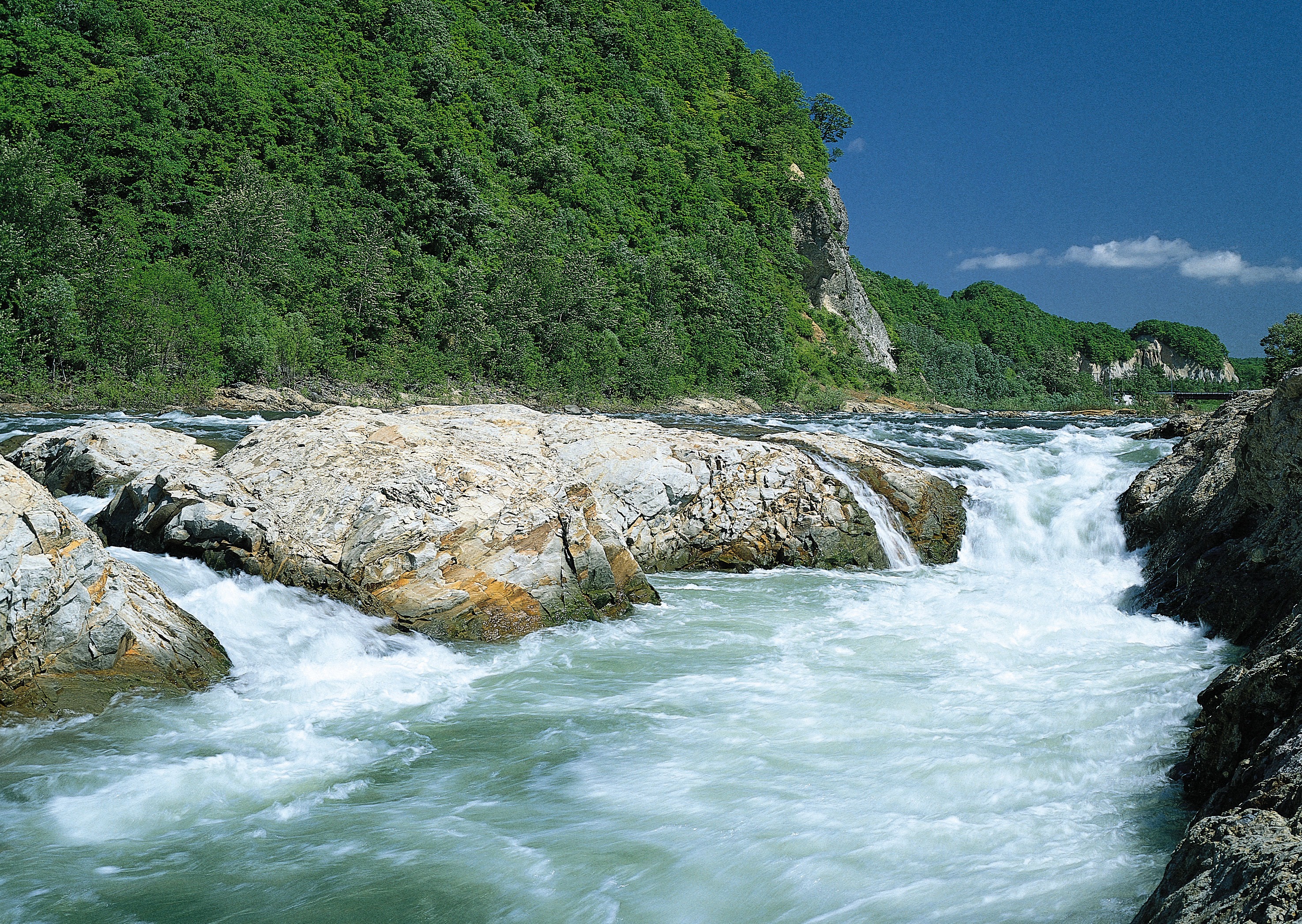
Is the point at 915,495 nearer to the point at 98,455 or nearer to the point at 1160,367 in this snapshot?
the point at 98,455

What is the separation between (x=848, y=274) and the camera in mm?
72062

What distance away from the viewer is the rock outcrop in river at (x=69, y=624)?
481cm

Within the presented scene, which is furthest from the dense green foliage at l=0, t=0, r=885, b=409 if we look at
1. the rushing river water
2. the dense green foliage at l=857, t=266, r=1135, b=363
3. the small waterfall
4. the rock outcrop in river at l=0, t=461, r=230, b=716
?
the dense green foliage at l=857, t=266, r=1135, b=363

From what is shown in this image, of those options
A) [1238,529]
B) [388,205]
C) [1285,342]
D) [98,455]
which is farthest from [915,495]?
[1285,342]

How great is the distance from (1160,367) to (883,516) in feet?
→ 615

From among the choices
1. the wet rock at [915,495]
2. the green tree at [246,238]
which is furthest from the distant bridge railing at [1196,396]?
→ the green tree at [246,238]

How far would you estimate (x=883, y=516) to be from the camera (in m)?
10.6

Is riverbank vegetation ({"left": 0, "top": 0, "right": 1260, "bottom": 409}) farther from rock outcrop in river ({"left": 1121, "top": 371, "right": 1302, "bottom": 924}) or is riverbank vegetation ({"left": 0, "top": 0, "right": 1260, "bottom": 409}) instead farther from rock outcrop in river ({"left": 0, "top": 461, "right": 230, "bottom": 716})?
rock outcrop in river ({"left": 1121, "top": 371, "right": 1302, "bottom": 924})

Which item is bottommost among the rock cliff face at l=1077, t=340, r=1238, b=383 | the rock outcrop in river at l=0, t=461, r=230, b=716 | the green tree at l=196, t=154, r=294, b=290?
the rock outcrop in river at l=0, t=461, r=230, b=716

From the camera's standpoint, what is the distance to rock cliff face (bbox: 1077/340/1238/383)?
15975cm

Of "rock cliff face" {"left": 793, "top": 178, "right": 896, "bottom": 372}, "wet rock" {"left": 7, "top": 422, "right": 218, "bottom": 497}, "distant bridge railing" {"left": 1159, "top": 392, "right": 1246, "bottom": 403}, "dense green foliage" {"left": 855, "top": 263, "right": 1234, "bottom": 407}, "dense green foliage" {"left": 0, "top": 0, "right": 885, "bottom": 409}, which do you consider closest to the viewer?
"wet rock" {"left": 7, "top": 422, "right": 218, "bottom": 497}

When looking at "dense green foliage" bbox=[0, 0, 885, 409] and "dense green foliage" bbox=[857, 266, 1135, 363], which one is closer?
"dense green foliage" bbox=[0, 0, 885, 409]

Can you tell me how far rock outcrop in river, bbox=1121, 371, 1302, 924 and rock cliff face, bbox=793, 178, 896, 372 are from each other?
60136 millimetres

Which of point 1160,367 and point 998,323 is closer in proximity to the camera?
point 998,323
